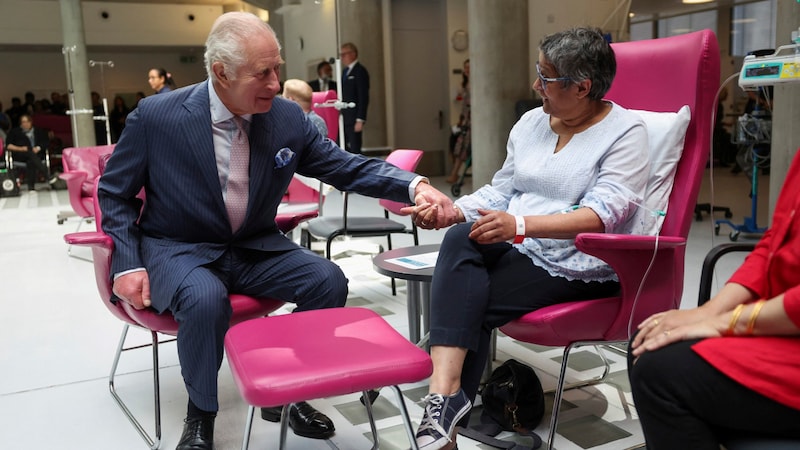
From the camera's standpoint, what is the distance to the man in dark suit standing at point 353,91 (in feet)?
26.3

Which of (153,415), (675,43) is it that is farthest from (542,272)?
(153,415)

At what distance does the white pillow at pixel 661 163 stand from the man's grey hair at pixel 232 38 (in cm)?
125

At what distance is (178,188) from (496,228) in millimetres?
1017

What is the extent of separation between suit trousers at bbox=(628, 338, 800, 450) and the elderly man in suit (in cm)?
103

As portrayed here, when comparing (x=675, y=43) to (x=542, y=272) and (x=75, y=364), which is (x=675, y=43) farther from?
(x=75, y=364)

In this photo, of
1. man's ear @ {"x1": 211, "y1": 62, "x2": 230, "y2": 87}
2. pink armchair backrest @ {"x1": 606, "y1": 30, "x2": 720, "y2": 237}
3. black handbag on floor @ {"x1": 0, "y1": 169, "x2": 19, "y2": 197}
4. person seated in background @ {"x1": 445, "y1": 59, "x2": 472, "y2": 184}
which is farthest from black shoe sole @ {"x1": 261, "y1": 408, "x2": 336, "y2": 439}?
black handbag on floor @ {"x1": 0, "y1": 169, "x2": 19, "y2": 197}

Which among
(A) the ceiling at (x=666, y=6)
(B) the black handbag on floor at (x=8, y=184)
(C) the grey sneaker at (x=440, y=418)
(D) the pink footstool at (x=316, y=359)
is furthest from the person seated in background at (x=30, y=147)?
(C) the grey sneaker at (x=440, y=418)

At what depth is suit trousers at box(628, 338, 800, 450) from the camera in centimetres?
129

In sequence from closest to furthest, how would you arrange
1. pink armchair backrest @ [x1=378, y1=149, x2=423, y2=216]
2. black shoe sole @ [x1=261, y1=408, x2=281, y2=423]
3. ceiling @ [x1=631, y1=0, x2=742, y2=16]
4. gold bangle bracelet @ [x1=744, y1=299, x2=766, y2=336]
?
gold bangle bracelet @ [x1=744, y1=299, x2=766, y2=336], black shoe sole @ [x1=261, y1=408, x2=281, y2=423], pink armchair backrest @ [x1=378, y1=149, x2=423, y2=216], ceiling @ [x1=631, y1=0, x2=742, y2=16]

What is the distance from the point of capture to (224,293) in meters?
2.14

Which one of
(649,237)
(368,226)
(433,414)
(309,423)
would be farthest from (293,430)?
(368,226)

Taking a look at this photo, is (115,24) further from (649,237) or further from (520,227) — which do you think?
(649,237)

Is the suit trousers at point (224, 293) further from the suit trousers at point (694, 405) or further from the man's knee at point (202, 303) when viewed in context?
the suit trousers at point (694, 405)

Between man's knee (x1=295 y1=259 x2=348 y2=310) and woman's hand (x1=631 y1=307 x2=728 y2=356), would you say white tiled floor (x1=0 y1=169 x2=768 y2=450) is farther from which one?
woman's hand (x1=631 y1=307 x2=728 y2=356)
